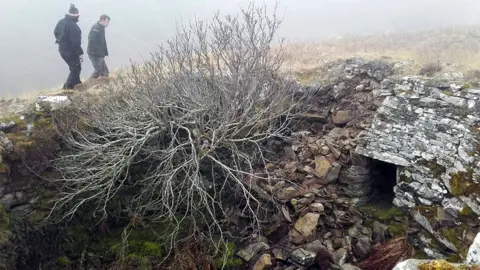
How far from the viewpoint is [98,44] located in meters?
11.0

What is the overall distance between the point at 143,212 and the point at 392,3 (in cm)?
4510

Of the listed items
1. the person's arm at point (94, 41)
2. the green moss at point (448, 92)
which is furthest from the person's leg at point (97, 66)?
the green moss at point (448, 92)

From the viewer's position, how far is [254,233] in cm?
740

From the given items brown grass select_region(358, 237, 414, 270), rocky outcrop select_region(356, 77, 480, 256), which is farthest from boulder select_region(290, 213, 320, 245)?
rocky outcrop select_region(356, 77, 480, 256)

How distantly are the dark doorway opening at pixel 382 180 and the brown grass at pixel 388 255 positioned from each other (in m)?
1.63

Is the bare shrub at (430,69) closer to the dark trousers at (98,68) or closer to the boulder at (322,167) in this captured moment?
the boulder at (322,167)

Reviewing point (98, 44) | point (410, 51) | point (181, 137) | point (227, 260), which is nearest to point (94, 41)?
point (98, 44)

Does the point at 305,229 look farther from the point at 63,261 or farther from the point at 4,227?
the point at 4,227

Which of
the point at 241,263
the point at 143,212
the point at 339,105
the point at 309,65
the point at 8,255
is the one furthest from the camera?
the point at 309,65

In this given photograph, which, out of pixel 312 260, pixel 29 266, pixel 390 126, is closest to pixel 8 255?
pixel 29 266

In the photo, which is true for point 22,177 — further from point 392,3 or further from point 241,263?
point 392,3

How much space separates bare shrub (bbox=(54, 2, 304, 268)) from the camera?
7285mm

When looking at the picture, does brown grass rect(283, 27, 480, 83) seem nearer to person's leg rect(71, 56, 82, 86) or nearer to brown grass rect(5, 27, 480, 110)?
brown grass rect(5, 27, 480, 110)

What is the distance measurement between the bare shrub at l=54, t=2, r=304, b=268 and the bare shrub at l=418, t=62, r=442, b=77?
3.45 metres
